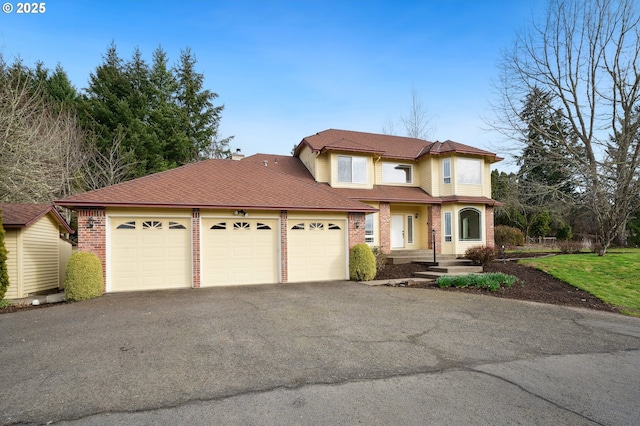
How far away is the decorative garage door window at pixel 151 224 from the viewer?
1014cm

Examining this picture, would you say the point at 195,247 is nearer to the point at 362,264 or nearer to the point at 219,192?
the point at 219,192

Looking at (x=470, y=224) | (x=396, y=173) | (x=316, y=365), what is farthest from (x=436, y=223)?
(x=316, y=365)

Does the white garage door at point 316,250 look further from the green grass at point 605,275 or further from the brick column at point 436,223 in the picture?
the green grass at point 605,275

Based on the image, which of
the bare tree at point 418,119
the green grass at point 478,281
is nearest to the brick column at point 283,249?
the green grass at point 478,281

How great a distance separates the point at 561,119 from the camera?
17.4 m

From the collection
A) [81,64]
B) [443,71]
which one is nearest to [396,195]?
[443,71]

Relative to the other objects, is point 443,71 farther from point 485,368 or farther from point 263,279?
point 485,368

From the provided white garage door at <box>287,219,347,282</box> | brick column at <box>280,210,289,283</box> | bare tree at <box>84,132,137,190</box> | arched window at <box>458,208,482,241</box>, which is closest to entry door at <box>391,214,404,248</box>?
arched window at <box>458,208,482,241</box>

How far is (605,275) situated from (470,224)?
6.57 metres

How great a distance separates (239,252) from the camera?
36.1 feet

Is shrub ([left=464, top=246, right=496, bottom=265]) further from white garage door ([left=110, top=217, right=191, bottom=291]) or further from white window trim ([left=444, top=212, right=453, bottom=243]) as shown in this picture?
white garage door ([left=110, top=217, right=191, bottom=291])

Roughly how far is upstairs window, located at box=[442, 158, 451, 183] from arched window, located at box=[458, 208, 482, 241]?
71.2 inches

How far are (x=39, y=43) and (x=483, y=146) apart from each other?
956 inches

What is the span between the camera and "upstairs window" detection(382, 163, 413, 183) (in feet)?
58.9
